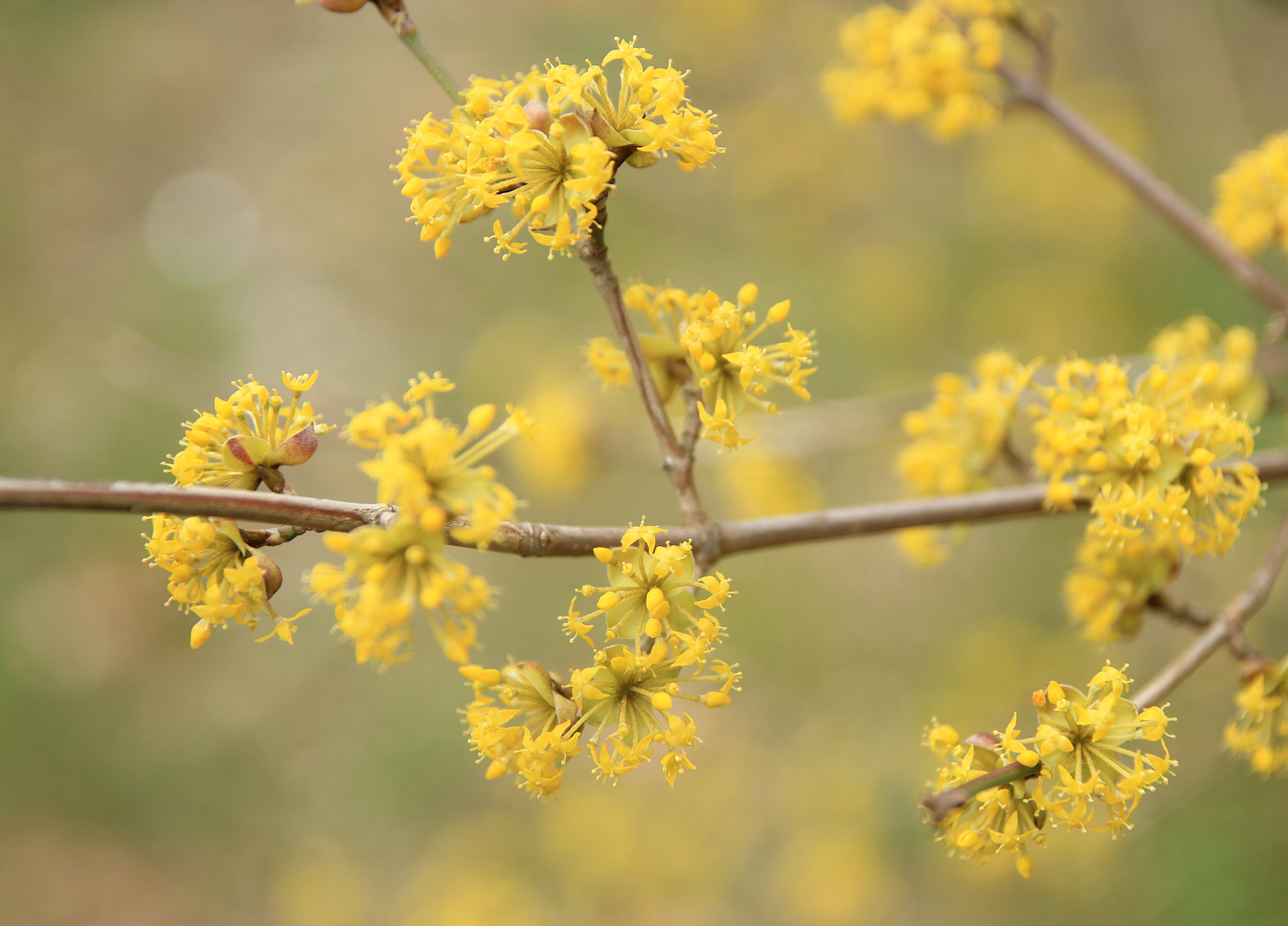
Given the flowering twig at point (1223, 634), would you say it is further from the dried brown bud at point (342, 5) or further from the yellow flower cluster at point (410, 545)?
the dried brown bud at point (342, 5)

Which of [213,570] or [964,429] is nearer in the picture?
[213,570]

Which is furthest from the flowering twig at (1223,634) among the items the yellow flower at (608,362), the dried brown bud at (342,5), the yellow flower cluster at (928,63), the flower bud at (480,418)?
the dried brown bud at (342,5)

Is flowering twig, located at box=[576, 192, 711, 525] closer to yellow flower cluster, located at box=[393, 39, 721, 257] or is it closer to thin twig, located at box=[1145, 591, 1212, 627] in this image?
yellow flower cluster, located at box=[393, 39, 721, 257]

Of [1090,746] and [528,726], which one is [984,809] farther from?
[528,726]

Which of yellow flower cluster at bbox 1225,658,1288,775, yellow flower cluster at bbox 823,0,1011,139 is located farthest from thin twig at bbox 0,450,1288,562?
yellow flower cluster at bbox 823,0,1011,139

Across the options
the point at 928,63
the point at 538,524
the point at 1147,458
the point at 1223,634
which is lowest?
the point at 1223,634

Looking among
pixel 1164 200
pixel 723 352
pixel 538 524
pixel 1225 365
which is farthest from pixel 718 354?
pixel 1164 200
